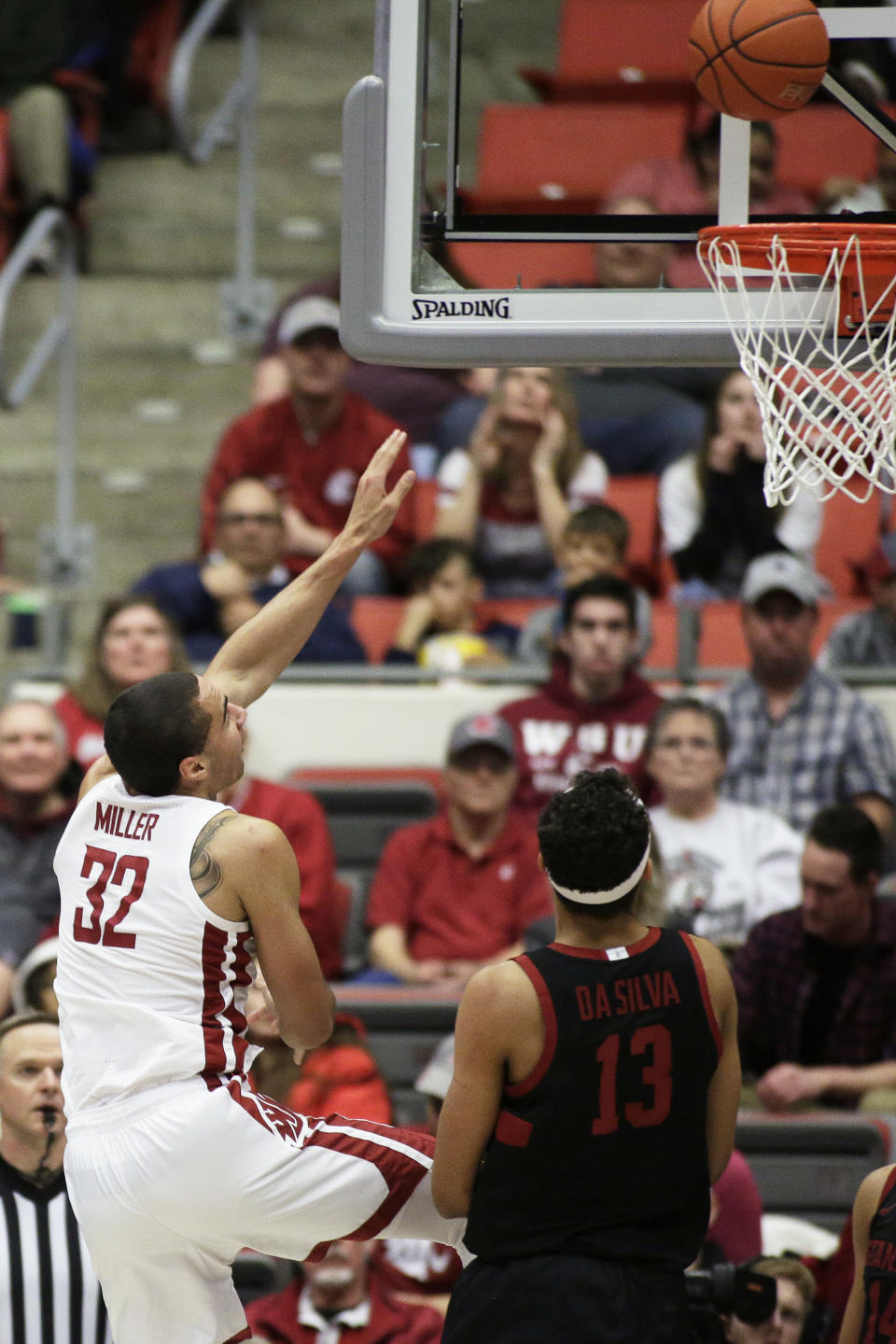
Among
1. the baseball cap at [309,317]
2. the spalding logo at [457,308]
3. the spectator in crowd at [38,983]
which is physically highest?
the baseball cap at [309,317]

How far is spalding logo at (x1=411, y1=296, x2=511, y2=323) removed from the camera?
4.85 meters

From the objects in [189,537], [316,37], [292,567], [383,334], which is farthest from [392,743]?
[316,37]

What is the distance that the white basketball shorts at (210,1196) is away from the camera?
4.07 m

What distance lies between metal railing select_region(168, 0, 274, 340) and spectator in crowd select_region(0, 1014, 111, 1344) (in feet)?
21.2

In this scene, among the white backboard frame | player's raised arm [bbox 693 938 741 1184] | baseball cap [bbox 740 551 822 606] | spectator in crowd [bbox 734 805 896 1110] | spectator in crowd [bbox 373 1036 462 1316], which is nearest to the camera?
player's raised arm [bbox 693 938 741 1184]

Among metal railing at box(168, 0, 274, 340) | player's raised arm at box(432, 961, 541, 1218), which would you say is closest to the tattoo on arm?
player's raised arm at box(432, 961, 541, 1218)

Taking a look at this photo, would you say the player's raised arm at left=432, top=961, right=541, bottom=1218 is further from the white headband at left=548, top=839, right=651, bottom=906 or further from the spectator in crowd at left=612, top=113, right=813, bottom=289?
the spectator in crowd at left=612, top=113, right=813, bottom=289

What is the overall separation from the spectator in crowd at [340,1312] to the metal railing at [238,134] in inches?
254

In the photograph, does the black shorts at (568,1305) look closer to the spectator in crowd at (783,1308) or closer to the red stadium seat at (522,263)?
the spectator in crowd at (783,1308)

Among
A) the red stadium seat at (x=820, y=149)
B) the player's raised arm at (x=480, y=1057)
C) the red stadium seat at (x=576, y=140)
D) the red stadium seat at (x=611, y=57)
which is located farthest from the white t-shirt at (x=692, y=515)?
the player's raised arm at (x=480, y=1057)

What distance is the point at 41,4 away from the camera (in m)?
11.1

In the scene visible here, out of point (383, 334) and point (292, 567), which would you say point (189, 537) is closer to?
point (292, 567)

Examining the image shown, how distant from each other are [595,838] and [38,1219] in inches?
82.1

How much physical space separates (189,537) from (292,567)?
1.74 meters
